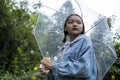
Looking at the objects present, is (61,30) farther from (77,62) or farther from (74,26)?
(77,62)

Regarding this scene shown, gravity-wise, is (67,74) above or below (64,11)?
below

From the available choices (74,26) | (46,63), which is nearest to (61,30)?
(74,26)

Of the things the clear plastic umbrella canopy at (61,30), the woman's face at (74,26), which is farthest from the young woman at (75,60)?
the clear plastic umbrella canopy at (61,30)

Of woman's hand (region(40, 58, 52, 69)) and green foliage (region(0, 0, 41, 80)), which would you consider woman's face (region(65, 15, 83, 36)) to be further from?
green foliage (region(0, 0, 41, 80))

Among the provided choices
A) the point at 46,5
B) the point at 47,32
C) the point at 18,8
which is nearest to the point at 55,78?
the point at 47,32

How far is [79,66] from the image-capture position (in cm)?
231

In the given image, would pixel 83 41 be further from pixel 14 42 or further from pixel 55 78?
pixel 14 42

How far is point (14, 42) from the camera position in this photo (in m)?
9.80

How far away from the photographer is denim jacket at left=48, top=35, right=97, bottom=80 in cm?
232

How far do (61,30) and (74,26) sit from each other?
35cm

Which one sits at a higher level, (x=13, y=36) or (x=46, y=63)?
(x=46, y=63)

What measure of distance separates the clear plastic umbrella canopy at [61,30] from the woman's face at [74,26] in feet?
0.30

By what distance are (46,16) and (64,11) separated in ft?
0.59

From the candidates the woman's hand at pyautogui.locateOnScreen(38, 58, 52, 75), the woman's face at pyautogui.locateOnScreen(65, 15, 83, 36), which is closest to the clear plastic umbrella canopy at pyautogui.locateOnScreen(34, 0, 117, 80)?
the woman's face at pyautogui.locateOnScreen(65, 15, 83, 36)
